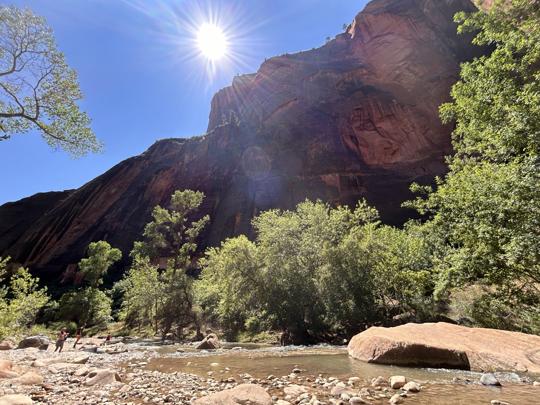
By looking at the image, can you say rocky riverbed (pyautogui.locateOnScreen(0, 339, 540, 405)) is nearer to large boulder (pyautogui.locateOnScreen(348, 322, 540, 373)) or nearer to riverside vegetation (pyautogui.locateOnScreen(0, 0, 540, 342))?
large boulder (pyautogui.locateOnScreen(348, 322, 540, 373))

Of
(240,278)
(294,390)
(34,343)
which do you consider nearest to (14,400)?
(294,390)

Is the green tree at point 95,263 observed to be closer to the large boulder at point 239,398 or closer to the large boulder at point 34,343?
the large boulder at point 34,343

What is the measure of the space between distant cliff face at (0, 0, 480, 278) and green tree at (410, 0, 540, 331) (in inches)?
2120

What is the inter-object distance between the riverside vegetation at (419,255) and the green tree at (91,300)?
203 mm

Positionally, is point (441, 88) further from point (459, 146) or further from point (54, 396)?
point (54, 396)

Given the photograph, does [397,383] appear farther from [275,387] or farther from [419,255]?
[419,255]

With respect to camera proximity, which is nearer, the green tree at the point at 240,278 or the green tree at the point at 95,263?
the green tree at the point at 240,278

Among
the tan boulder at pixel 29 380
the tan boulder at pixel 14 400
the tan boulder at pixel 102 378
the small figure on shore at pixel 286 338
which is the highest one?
the tan boulder at pixel 14 400

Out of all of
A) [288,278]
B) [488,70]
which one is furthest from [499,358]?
[288,278]

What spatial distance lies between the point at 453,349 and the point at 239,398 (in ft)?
26.4

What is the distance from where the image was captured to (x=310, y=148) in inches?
3044

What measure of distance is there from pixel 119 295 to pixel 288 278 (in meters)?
62.5

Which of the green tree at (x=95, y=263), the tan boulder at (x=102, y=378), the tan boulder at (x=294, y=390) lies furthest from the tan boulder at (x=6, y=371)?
the green tree at (x=95, y=263)

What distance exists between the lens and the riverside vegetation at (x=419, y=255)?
10.2 meters
